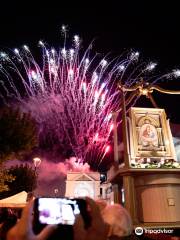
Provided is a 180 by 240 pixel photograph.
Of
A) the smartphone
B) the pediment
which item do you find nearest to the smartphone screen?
the smartphone

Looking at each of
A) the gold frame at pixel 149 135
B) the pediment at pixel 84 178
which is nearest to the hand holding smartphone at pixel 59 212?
the gold frame at pixel 149 135

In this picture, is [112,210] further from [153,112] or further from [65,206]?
[153,112]

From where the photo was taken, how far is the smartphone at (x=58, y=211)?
2961 mm

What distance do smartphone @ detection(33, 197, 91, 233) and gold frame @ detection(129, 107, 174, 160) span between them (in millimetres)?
12560

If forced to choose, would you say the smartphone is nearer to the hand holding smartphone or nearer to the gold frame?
the hand holding smartphone

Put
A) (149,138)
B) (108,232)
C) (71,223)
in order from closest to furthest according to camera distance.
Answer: (71,223) < (108,232) < (149,138)

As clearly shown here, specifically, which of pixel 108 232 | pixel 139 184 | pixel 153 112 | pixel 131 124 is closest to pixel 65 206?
pixel 108 232

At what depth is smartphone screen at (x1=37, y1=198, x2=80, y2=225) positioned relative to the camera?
9.79ft

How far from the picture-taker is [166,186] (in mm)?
14328

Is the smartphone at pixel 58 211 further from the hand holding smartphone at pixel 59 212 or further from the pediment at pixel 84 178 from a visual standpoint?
the pediment at pixel 84 178

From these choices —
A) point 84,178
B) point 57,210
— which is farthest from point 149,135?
point 84,178

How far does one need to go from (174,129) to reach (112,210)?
28.6 metres

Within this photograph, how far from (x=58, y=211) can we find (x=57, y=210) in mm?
18

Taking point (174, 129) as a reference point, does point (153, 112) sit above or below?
below
